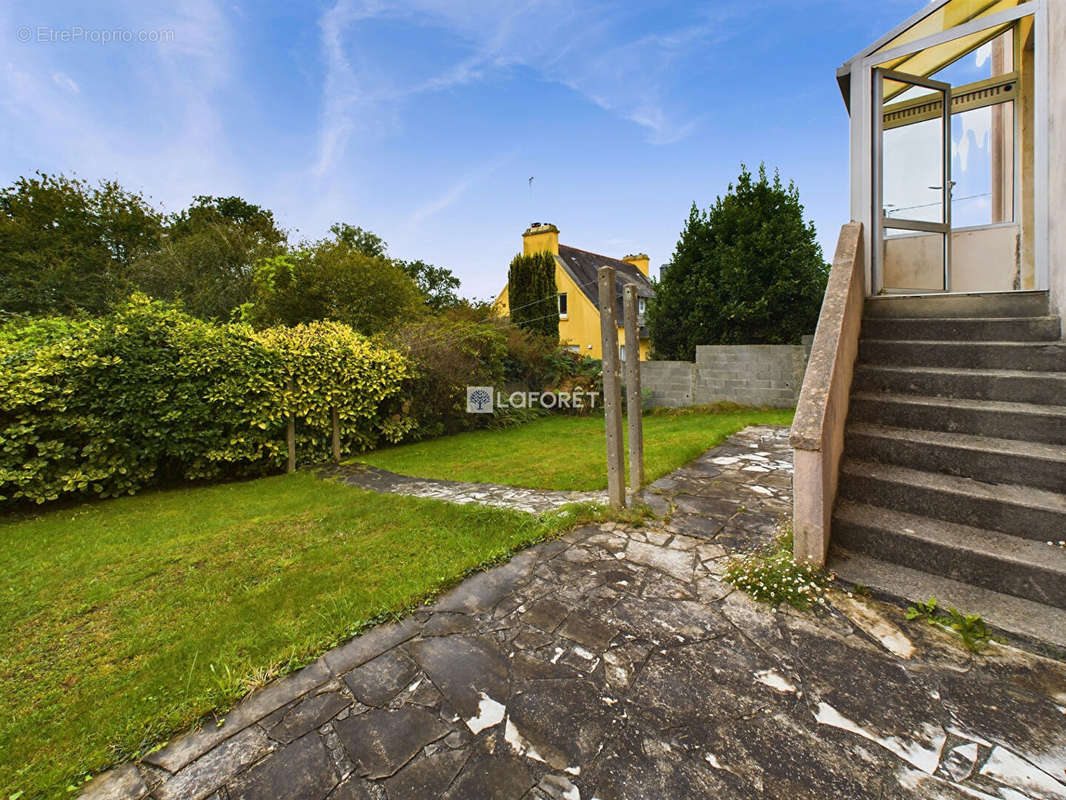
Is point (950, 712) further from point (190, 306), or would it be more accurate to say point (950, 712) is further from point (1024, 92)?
point (190, 306)

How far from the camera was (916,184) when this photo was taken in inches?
189

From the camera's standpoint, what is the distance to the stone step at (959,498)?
7.38 feet

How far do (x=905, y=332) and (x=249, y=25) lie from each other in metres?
9.52

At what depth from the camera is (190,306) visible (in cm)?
1325

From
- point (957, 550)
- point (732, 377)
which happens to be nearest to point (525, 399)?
point (732, 377)

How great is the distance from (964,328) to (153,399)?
8.30 m

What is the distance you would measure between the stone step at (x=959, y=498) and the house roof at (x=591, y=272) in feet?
50.9

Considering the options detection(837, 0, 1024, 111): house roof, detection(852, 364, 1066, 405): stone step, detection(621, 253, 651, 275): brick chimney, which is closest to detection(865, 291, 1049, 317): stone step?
detection(852, 364, 1066, 405): stone step

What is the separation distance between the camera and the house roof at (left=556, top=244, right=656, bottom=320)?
19141 millimetres

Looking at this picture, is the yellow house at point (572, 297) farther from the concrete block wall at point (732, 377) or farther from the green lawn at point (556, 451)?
the green lawn at point (556, 451)

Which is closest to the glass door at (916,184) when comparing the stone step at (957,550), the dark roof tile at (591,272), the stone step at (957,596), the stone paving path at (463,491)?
the stone step at (957,550)

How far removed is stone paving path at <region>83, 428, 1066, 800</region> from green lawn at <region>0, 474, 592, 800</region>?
9.8 inches

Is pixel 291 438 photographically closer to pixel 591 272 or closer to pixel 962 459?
pixel 962 459

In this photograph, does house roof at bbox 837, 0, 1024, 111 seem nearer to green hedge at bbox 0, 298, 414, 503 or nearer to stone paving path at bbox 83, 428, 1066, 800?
stone paving path at bbox 83, 428, 1066, 800
